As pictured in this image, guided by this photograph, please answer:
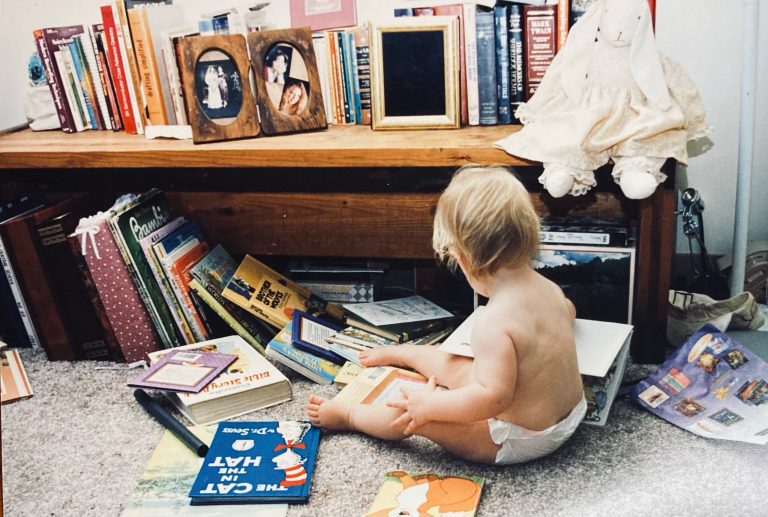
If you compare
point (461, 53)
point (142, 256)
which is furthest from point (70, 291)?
point (461, 53)

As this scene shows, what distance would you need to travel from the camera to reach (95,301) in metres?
1.64

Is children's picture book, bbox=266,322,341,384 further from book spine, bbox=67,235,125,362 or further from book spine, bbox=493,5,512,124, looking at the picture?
book spine, bbox=493,5,512,124

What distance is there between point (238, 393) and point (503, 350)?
0.57 metres

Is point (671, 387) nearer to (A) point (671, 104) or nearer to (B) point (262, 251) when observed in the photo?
(A) point (671, 104)

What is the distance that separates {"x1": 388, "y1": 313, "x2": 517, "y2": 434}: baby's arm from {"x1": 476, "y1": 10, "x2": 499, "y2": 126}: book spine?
2.06 feet

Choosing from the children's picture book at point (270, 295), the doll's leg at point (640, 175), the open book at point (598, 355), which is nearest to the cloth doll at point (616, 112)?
the doll's leg at point (640, 175)

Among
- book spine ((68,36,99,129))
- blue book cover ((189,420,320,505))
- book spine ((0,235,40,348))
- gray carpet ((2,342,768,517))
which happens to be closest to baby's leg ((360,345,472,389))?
gray carpet ((2,342,768,517))

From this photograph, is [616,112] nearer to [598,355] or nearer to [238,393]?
[598,355]

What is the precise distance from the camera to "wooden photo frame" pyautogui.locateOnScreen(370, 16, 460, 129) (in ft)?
5.13

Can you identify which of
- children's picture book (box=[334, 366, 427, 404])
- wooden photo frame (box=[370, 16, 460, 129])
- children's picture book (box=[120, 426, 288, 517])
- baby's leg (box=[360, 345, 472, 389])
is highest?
wooden photo frame (box=[370, 16, 460, 129])

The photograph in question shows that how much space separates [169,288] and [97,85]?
571 millimetres

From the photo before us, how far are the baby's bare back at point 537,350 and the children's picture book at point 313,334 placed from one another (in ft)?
1.57

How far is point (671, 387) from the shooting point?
52.9 inches

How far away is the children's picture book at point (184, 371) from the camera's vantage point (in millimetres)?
1438
